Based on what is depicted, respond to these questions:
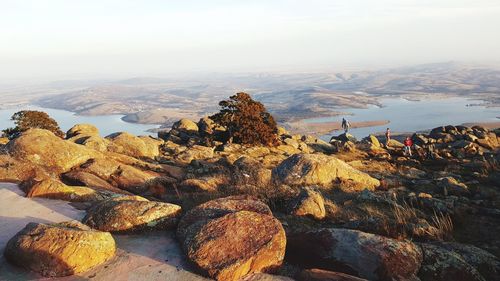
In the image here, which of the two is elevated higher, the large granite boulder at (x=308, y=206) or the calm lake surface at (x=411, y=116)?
the large granite boulder at (x=308, y=206)

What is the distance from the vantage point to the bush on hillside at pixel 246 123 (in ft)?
120

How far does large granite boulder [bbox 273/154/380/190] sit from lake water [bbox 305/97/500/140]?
92415mm

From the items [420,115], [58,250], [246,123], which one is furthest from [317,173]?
[420,115]

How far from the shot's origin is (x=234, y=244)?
8.30 meters

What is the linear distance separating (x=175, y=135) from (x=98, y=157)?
67.5ft

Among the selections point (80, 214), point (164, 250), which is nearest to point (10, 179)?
point (80, 214)

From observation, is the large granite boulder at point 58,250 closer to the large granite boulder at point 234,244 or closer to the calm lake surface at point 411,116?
the large granite boulder at point 234,244

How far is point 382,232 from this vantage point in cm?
1030

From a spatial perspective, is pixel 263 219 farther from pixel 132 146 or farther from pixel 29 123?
pixel 29 123

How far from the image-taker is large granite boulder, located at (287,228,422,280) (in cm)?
826

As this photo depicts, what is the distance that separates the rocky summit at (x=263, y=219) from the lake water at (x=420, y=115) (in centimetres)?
9370

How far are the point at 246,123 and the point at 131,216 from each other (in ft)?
90.4

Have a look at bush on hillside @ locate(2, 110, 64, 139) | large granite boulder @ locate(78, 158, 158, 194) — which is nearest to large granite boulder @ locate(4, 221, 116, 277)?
large granite boulder @ locate(78, 158, 158, 194)

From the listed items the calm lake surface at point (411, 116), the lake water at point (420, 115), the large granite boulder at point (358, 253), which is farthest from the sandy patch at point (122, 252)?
the lake water at point (420, 115)
